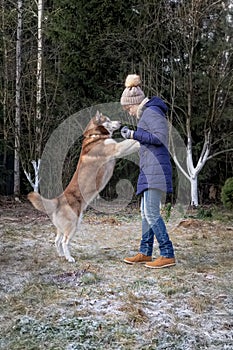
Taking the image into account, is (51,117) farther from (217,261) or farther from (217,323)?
(217,323)

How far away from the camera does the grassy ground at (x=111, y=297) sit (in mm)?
2473

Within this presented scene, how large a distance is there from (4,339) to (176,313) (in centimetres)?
109

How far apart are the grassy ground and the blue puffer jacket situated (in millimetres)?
797

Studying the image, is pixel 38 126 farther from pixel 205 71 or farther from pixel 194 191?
pixel 205 71

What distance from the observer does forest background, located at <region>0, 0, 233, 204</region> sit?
9039mm

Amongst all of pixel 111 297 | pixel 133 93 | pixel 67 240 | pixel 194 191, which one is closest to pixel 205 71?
pixel 194 191

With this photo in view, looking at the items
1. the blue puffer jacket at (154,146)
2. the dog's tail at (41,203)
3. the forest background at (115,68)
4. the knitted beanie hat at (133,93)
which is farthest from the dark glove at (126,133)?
the forest background at (115,68)

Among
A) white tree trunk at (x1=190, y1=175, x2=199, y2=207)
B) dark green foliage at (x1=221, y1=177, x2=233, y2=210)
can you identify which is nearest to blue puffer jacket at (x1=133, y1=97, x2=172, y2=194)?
dark green foliage at (x1=221, y1=177, x2=233, y2=210)

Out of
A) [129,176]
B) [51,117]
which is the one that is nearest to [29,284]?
[51,117]

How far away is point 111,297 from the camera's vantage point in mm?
3156

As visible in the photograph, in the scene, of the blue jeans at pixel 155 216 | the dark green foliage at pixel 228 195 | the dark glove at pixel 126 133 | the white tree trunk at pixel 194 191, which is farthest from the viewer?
the white tree trunk at pixel 194 191

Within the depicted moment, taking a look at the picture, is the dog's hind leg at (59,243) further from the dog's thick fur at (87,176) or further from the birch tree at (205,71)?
the birch tree at (205,71)

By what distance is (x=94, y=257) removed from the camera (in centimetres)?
437

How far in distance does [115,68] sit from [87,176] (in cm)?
644
